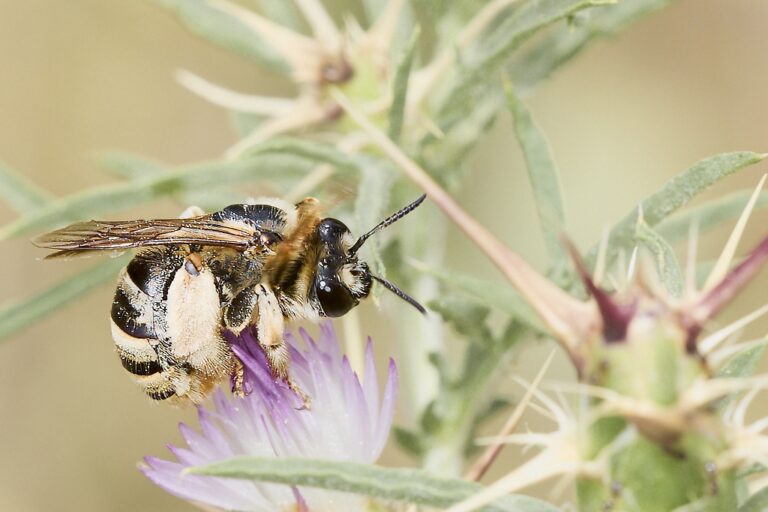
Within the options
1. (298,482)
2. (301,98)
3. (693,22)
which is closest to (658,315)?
(298,482)

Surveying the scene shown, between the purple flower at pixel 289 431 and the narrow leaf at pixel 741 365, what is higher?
the purple flower at pixel 289 431

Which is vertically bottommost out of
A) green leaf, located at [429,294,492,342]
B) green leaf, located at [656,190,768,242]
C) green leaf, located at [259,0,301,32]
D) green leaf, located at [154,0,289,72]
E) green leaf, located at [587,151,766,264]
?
green leaf, located at [587,151,766,264]

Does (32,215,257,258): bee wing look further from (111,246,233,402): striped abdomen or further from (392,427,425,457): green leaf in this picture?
(392,427,425,457): green leaf

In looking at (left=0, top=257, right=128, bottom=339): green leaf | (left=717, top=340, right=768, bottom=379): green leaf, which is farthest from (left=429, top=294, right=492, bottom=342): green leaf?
(left=0, top=257, right=128, bottom=339): green leaf

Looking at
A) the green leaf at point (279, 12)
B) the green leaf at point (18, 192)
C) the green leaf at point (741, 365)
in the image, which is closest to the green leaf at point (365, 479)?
the green leaf at point (741, 365)

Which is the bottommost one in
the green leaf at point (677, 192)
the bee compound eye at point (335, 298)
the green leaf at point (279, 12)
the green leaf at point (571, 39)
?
the green leaf at point (677, 192)

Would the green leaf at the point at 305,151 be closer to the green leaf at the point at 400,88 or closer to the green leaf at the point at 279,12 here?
the green leaf at the point at 400,88
